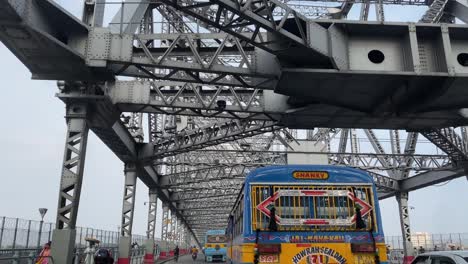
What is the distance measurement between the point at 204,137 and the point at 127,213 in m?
7.64

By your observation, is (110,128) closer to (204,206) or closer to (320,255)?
(320,255)

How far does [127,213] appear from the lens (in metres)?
27.5

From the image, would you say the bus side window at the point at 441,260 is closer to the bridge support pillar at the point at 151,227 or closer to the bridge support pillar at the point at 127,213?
the bridge support pillar at the point at 127,213

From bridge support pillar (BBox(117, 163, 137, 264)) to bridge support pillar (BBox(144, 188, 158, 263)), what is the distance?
10154 mm

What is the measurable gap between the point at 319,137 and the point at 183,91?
56.3 feet

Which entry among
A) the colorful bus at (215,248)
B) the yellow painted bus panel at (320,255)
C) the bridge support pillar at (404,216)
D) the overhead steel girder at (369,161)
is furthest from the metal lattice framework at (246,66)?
the colorful bus at (215,248)

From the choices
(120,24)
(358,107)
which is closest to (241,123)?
(358,107)

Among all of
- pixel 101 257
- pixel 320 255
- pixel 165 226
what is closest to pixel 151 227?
pixel 165 226

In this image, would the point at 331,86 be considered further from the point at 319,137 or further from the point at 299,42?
the point at 319,137

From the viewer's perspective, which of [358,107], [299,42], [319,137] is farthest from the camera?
[319,137]

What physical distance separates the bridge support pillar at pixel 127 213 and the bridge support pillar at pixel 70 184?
11.1 m

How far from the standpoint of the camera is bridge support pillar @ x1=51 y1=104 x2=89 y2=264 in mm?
14727

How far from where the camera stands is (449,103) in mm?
15203

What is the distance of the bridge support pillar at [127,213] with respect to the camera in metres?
25.9
